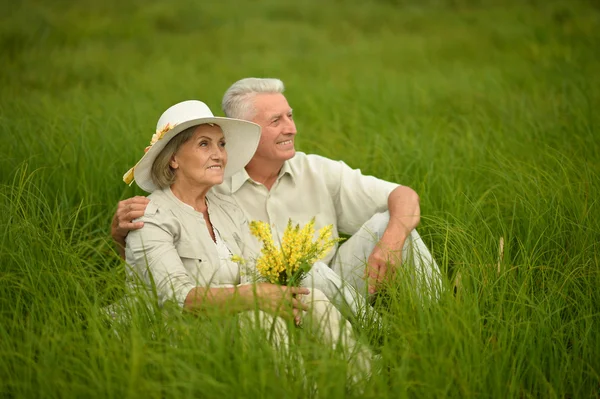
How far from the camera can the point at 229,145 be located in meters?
3.60

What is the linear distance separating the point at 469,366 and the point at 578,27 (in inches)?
376

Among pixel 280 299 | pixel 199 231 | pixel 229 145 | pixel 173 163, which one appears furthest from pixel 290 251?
pixel 229 145

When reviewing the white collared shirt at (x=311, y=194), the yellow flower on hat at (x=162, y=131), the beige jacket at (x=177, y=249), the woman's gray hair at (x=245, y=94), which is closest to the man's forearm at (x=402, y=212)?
the white collared shirt at (x=311, y=194)

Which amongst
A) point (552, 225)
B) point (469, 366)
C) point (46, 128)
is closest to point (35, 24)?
point (46, 128)

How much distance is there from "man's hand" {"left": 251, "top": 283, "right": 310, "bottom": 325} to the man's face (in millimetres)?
979

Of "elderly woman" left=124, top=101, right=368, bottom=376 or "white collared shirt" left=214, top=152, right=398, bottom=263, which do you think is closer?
"elderly woman" left=124, top=101, right=368, bottom=376

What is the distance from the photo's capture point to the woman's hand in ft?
9.18

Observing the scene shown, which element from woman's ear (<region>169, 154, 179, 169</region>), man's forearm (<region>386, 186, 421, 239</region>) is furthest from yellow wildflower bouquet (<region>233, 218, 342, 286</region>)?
man's forearm (<region>386, 186, 421, 239</region>)

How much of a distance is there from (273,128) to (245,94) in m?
0.25

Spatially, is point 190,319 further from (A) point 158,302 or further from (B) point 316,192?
(B) point 316,192

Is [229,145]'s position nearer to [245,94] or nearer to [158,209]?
[245,94]

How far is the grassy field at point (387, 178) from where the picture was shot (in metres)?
2.59

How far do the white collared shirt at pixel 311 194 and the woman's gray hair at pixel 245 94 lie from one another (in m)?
0.31

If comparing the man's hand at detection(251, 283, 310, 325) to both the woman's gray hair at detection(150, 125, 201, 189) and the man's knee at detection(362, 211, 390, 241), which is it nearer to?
the woman's gray hair at detection(150, 125, 201, 189)
